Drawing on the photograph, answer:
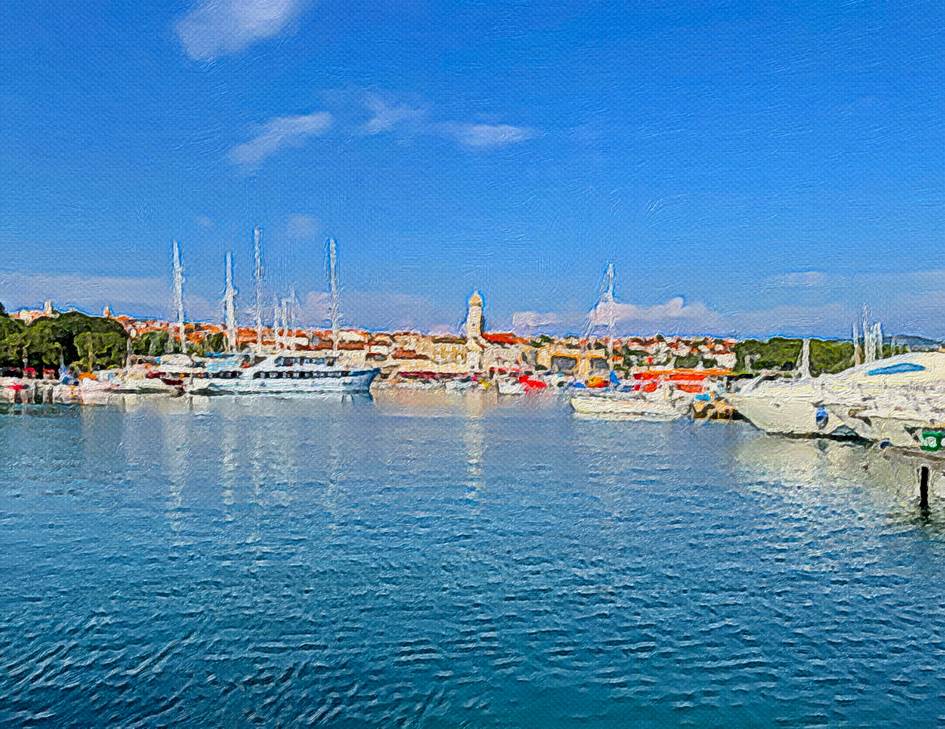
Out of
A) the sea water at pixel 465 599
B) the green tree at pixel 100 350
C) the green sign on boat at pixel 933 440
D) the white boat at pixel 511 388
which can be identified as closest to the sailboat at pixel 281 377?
the green tree at pixel 100 350

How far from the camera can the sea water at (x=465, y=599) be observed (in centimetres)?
1021

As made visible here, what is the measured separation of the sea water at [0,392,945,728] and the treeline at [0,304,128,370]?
6984 centimetres

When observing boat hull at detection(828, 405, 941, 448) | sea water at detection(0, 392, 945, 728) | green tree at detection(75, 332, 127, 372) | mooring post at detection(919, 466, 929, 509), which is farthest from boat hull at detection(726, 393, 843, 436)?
green tree at detection(75, 332, 127, 372)

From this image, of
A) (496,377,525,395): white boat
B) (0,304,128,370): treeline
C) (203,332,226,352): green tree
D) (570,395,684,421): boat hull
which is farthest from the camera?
(203,332,226,352): green tree

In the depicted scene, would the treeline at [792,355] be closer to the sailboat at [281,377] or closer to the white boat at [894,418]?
the sailboat at [281,377]

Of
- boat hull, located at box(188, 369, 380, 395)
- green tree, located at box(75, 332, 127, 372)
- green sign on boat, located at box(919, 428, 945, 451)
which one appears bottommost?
green sign on boat, located at box(919, 428, 945, 451)

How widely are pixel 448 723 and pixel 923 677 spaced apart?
5.84 metres

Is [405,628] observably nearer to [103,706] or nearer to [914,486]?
[103,706]

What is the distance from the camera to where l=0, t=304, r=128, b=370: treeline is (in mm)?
93562

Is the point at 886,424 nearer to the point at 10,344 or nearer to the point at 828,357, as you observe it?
the point at 828,357

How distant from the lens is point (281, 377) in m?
89.5

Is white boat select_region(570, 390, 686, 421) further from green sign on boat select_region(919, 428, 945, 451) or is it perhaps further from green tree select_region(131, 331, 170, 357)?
green tree select_region(131, 331, 170, 357)

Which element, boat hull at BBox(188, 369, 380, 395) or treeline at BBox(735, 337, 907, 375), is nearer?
boat hull at BBox(188, 369, 380, 395)

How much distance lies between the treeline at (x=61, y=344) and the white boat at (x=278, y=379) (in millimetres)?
16497
